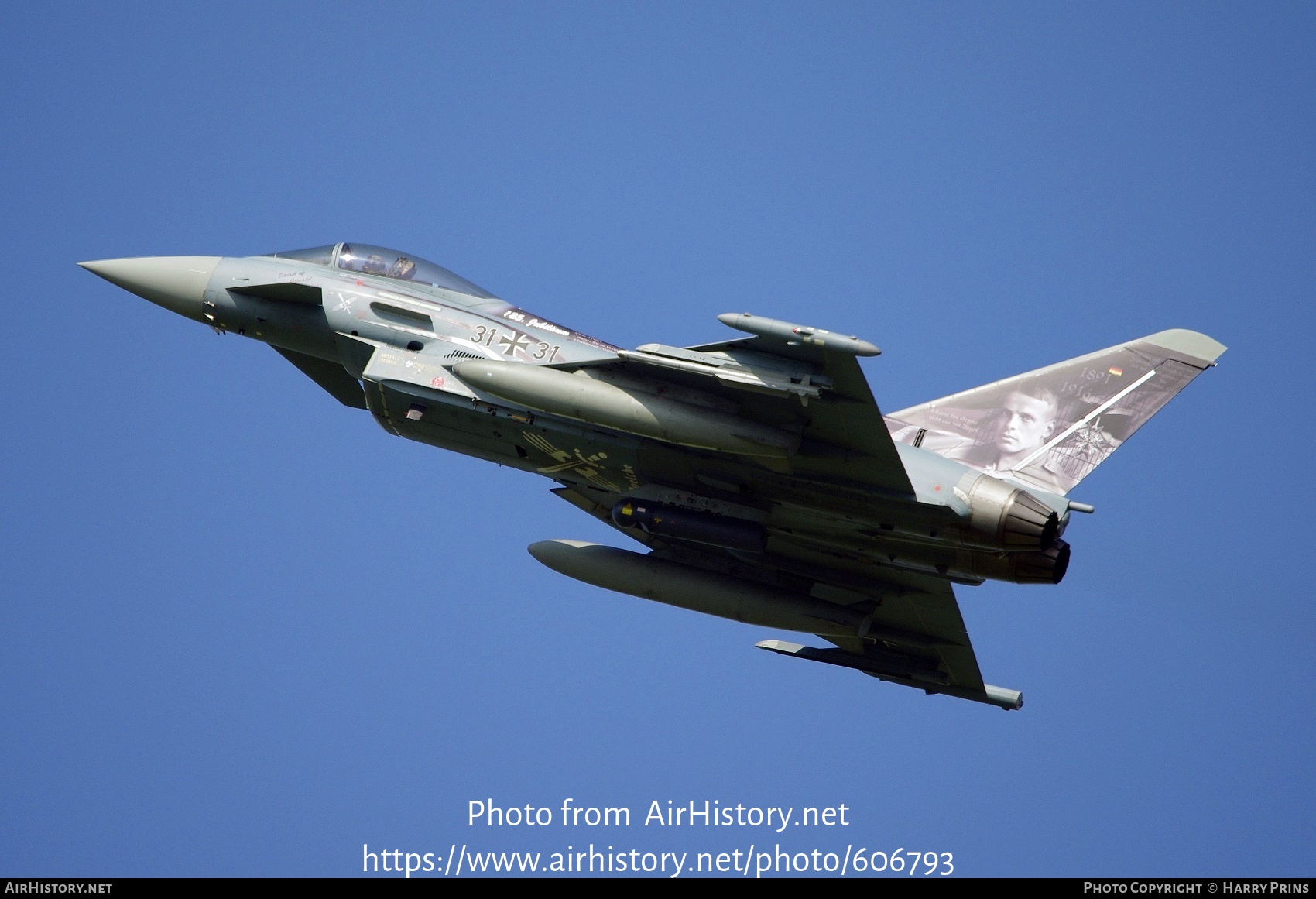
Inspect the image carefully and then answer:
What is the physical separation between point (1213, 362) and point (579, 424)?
8.55 metres

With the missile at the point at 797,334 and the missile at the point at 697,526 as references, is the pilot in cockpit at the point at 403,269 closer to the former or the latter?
the missile at the point at 697,526

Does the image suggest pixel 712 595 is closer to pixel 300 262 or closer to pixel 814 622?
pixel 814 622

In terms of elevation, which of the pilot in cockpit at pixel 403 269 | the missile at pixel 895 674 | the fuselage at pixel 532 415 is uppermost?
the pilot in cockpit at pixel 403 269

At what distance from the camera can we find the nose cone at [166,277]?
18.5m

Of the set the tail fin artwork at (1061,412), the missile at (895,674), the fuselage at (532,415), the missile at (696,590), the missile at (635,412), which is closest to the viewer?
the missile at (635,412)

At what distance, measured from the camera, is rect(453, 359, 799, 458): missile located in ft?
50.4

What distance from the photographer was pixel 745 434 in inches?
605

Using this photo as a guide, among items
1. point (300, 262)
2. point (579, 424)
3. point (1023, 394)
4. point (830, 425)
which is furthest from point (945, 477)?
point (300, 262)

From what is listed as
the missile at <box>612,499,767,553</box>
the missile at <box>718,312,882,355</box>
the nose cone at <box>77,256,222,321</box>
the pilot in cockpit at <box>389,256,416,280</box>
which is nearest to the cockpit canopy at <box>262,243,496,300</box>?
the pilot in cockpit at <box>389,256,416,280</box>

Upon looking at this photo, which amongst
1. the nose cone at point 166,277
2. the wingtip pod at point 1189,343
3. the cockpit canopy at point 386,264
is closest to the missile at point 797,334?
the cockpit canopy at point 386,264

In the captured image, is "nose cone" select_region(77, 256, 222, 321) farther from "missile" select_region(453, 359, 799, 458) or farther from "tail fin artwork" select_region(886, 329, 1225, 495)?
"tail fin artwork" select_region(886, 329, 1225, 495)

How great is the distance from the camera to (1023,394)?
18281 millimetres

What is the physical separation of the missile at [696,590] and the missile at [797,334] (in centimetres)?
507

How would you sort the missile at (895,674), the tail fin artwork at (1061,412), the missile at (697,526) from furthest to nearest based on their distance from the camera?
the missile at (895,674) < the tail fin artwork at (1061,412) < the missile at (697,526)
